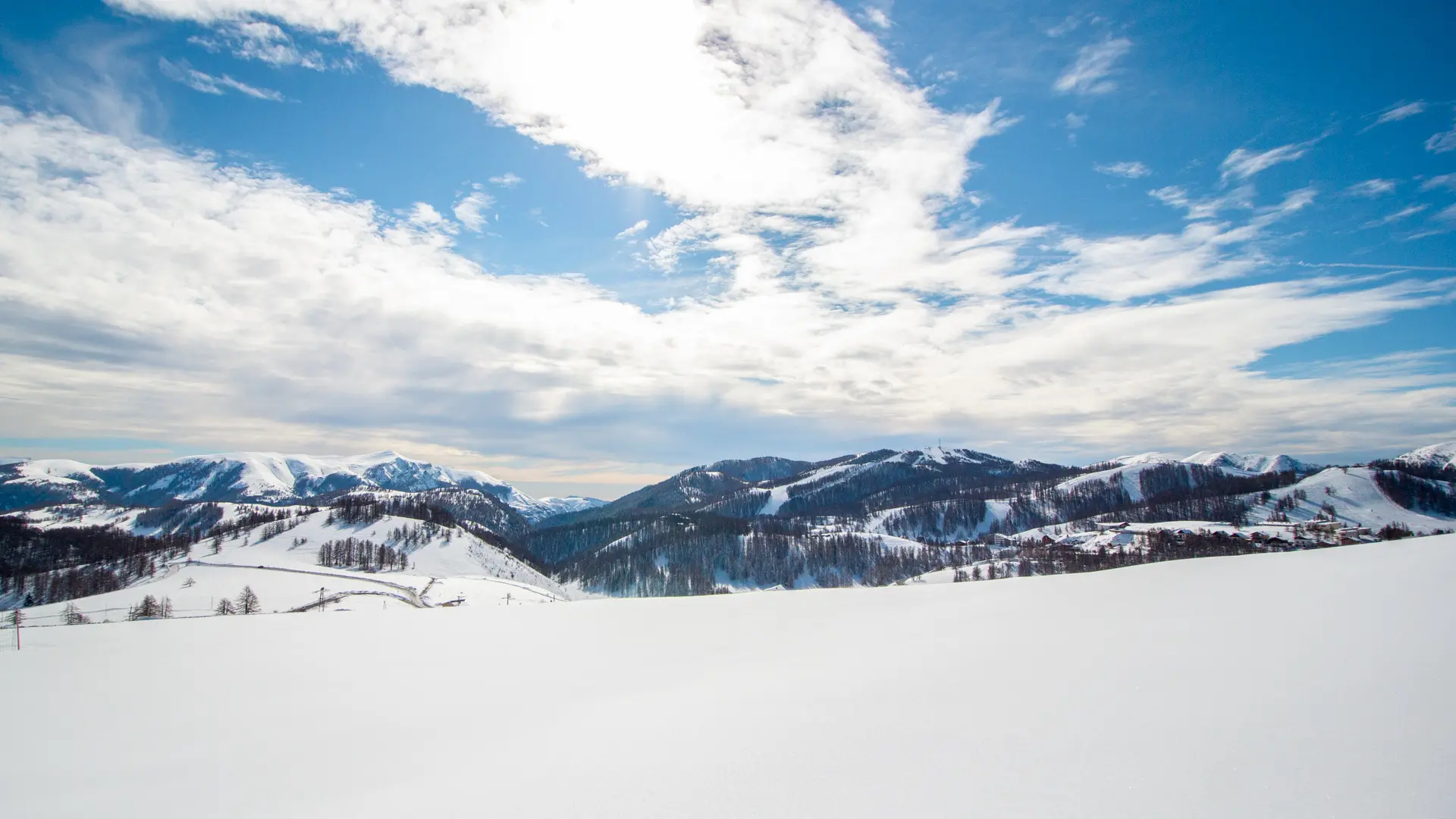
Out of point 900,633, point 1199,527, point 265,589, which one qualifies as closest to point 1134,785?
point 900,633

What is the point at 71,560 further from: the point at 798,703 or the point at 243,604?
the point at 798,703

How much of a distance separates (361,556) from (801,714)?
155 m

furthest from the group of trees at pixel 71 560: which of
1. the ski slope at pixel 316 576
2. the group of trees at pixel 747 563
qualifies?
the group of trees at pixel 747 563

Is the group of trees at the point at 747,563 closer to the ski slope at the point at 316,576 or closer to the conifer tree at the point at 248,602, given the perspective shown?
the ski slope at the point at 316,576

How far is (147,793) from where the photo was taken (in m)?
7.50

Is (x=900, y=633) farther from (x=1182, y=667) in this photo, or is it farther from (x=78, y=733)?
(x=78, y=733)

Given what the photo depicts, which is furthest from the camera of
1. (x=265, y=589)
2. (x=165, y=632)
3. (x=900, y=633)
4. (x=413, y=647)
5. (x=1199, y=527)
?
(x=1199, y=527)

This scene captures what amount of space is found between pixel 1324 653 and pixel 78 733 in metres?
18.3

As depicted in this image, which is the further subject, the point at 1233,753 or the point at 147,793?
the point at 147,793

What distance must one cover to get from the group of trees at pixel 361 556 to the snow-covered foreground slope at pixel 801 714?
13465cm

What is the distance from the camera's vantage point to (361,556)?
135m

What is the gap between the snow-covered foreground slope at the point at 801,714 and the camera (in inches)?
218

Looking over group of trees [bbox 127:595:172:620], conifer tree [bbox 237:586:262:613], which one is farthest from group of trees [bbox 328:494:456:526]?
group of trees [bbox 127:595:172:620]

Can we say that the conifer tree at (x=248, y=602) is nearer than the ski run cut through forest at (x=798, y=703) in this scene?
No
